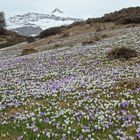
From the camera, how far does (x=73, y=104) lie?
50.5ft

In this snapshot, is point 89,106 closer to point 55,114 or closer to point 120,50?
point 55,114

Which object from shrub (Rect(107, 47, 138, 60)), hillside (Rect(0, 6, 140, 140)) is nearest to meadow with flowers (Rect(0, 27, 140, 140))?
hillside (Rect(0, 6, 140, 140))

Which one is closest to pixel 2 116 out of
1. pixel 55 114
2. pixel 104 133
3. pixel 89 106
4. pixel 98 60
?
pixel 55 114

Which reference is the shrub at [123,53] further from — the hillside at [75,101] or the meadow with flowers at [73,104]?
the meadow with flowers at [73,104]

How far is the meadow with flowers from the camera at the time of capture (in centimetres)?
1179

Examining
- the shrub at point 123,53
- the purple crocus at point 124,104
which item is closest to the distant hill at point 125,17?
the shrub at point 123,53

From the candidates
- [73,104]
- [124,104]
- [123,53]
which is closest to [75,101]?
[73,104]

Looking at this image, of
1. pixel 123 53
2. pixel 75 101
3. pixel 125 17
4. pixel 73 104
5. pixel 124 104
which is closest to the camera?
pixel 124 104

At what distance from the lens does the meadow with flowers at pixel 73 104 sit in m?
11.8

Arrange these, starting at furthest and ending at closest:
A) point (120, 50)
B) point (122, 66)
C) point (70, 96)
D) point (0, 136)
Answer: point (120, 50) → point (122, 66) → point (70, 96) → point (0, 136)

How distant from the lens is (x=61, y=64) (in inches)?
1177

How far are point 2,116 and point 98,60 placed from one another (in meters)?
14.8

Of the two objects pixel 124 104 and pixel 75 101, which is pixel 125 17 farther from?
pixel 124 104

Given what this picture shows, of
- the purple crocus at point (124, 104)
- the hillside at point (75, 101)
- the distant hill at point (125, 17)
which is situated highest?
the distant hill at point (125, 17)
